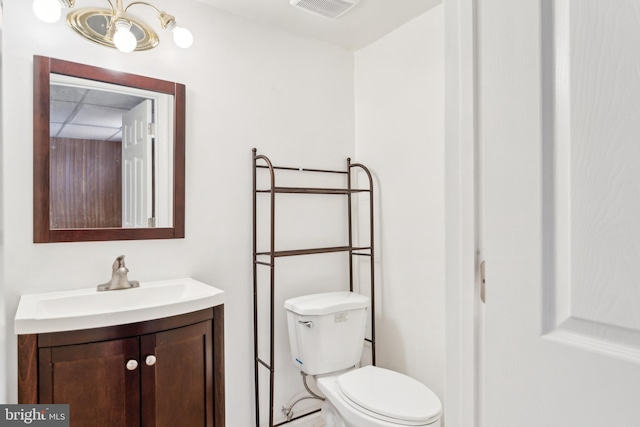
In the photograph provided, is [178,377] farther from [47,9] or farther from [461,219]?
[47,9]

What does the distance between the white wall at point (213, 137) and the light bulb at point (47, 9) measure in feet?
0.54

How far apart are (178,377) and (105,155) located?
1.00m

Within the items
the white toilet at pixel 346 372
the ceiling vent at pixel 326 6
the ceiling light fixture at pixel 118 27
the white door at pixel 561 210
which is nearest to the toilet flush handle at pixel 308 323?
the white toilet at pixel 346 372

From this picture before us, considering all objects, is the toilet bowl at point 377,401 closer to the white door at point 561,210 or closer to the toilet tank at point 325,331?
the toilet tank at point 325,331

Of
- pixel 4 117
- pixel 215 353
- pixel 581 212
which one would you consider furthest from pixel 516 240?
pixel 4 117

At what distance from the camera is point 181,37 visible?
Answer: 165 cm

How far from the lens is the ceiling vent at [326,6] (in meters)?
1.82

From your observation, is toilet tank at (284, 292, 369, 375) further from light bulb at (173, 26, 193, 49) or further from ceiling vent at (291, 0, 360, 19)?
ceiling vent at (291, 0, 360, 19)

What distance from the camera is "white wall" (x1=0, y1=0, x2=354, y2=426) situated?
1.45m

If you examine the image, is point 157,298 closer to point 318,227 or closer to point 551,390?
point 318,227

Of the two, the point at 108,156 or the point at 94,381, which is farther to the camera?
the point at 108,156

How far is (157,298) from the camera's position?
161cm

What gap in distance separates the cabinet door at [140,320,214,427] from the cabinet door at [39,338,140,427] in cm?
4

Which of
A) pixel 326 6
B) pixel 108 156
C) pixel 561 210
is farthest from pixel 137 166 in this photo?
pixel 561 210
